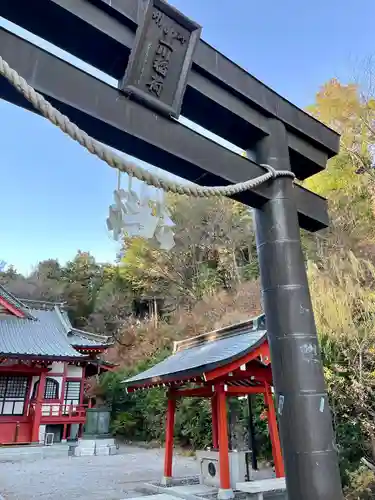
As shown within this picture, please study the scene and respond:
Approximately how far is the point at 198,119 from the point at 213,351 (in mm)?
5611

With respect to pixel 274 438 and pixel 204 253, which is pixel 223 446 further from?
pixel 204 253

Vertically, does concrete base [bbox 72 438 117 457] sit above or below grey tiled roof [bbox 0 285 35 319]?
below

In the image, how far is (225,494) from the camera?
5.90 m

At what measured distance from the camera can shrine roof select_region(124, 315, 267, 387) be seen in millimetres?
5902

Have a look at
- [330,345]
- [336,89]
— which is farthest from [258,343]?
[336,89]

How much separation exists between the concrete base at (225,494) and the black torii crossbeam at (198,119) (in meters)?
4.93

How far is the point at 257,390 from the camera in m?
6.91

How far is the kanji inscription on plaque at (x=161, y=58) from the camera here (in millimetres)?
1834

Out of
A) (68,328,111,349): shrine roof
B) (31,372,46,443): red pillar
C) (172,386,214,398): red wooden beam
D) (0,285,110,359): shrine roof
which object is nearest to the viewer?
(172,386,214,398): red wooden beam

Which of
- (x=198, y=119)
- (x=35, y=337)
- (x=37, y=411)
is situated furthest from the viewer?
(x=35, y=337)

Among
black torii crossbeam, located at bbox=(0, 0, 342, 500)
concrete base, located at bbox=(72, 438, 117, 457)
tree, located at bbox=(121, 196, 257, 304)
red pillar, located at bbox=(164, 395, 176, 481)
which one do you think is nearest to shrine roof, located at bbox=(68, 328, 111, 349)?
concrete base, located at bbox=(72, 438, 117, 457)

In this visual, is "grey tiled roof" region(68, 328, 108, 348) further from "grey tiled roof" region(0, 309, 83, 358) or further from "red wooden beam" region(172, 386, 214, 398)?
"red wooden beam" region(172, 386, 214, 398)

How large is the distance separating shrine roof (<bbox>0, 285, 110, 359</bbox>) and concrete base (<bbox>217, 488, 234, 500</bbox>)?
30.0ft

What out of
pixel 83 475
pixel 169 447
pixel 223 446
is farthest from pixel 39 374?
pixel 223 446
